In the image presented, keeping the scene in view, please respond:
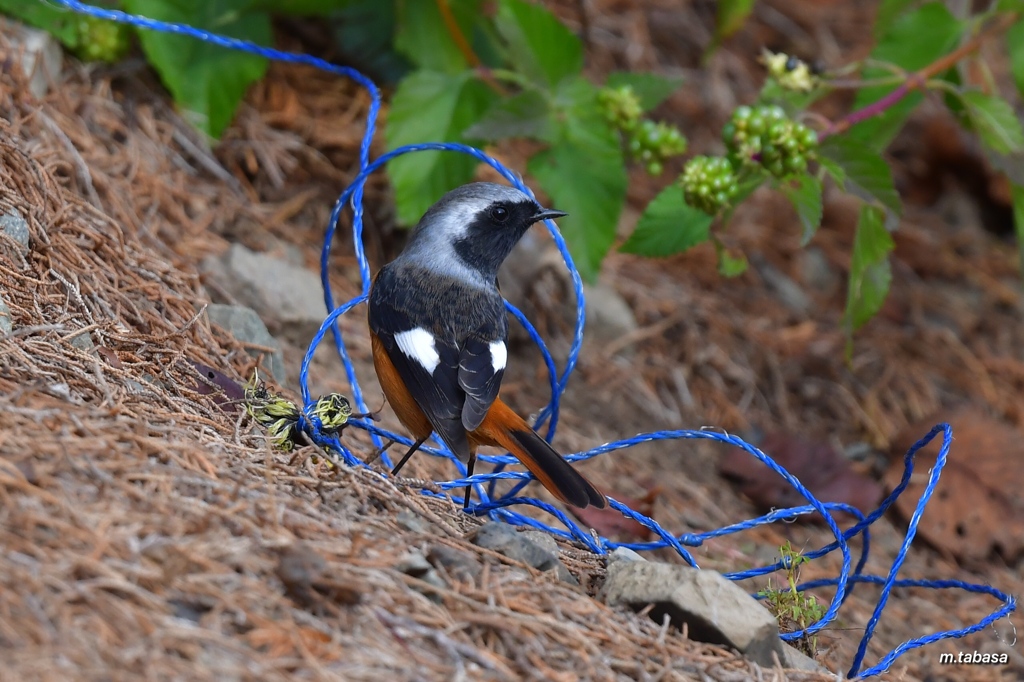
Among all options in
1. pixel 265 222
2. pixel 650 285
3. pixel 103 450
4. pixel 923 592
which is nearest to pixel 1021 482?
pixel 923 592

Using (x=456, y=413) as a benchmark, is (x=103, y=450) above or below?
below

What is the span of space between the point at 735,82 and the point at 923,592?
155 inches

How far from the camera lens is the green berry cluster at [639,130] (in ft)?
14.2

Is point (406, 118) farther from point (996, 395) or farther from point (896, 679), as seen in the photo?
point (996, 395)

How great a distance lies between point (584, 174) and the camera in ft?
15.1

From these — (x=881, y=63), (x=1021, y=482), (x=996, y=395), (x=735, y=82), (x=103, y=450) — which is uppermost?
(x=735, y=82)

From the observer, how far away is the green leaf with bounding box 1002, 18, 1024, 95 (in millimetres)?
4633

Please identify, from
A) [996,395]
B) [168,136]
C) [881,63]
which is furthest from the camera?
[996,395]

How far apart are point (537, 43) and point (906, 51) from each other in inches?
69.5

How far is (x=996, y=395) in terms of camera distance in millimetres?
5859

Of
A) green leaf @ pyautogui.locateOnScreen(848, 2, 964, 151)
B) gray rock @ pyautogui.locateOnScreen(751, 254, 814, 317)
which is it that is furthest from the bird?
gray rock @ pyautogui.locateOnScreen(751, 254, 814, 317)

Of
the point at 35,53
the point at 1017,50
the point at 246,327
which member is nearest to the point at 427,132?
the point at 246,327

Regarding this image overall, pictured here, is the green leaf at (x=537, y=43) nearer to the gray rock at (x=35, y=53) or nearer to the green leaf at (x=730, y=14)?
the green leaf at (x=730, y=14)

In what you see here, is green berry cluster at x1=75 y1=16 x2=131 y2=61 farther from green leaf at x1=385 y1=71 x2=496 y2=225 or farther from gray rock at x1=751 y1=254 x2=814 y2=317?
gray rock at x1=751 y1=254 x2=814 y2=317
